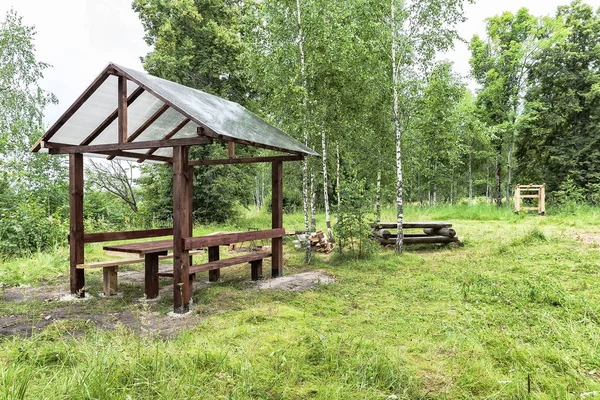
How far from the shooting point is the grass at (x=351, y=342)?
261 centimetres

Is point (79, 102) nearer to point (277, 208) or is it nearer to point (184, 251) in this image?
point (184, 251)

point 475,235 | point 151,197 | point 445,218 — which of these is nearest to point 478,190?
point 445,218

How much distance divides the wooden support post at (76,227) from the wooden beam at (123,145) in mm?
200

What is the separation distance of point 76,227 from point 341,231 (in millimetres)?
5333

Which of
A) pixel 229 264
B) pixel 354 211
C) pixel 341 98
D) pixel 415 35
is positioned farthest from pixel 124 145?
pixel 415 35

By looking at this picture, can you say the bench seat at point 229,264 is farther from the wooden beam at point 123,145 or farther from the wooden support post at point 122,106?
the wooden support post at point 122,106

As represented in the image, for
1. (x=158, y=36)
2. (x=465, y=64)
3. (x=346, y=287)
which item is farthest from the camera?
(x=465, y=64)

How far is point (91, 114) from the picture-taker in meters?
6.04

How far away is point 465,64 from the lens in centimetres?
2331

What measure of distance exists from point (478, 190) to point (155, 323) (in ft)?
144

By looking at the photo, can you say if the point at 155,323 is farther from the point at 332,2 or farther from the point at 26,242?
the point at 332,2

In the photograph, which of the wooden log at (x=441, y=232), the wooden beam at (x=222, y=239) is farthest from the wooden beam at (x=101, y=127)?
the wooden log at (x=441, y=232)

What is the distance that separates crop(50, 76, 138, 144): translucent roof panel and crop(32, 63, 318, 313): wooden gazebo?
1cm

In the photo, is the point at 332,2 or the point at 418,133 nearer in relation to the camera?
the point at 332,2
